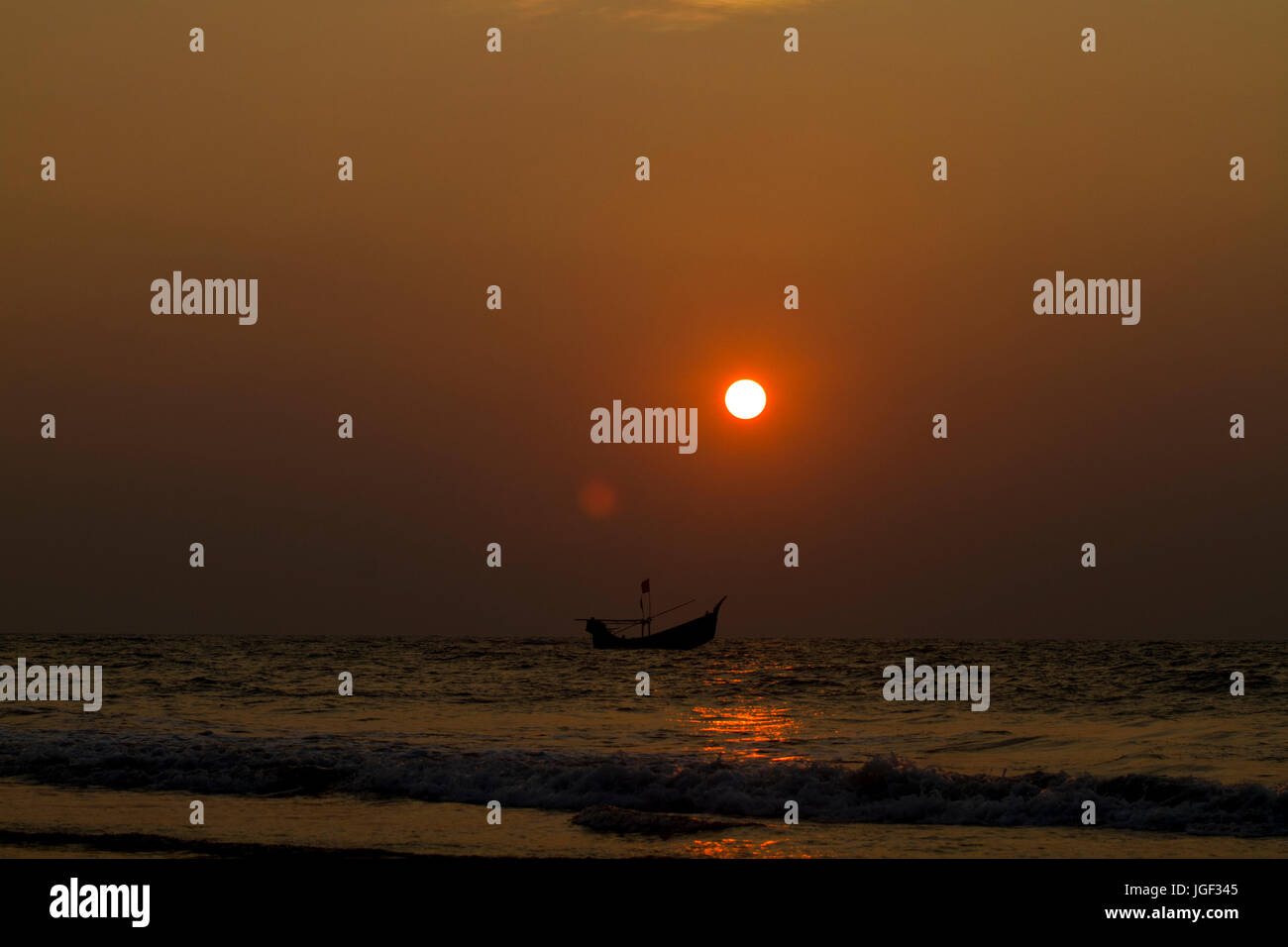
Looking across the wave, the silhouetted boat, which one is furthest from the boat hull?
the wave


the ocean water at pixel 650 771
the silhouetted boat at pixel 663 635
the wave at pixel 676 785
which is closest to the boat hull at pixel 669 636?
the silhouetted boat at pixel 663 635

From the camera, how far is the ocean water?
1809cm

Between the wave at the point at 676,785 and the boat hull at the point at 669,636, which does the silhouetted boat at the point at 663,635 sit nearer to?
the boat hull at the point at 669,636

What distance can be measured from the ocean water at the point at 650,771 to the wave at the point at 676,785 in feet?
0.21

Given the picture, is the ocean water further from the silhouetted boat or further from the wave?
the silhouetted boat

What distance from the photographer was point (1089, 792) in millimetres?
20844

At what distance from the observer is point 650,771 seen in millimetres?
23172

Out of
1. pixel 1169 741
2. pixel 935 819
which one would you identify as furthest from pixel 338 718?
pixel 1169 741

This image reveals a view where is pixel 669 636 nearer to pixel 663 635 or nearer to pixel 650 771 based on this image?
pixel 663 635

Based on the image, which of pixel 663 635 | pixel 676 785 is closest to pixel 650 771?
pixel 676 785

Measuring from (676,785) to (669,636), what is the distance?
65.9m

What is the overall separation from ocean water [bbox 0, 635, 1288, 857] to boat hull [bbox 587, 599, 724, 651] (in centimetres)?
4039
